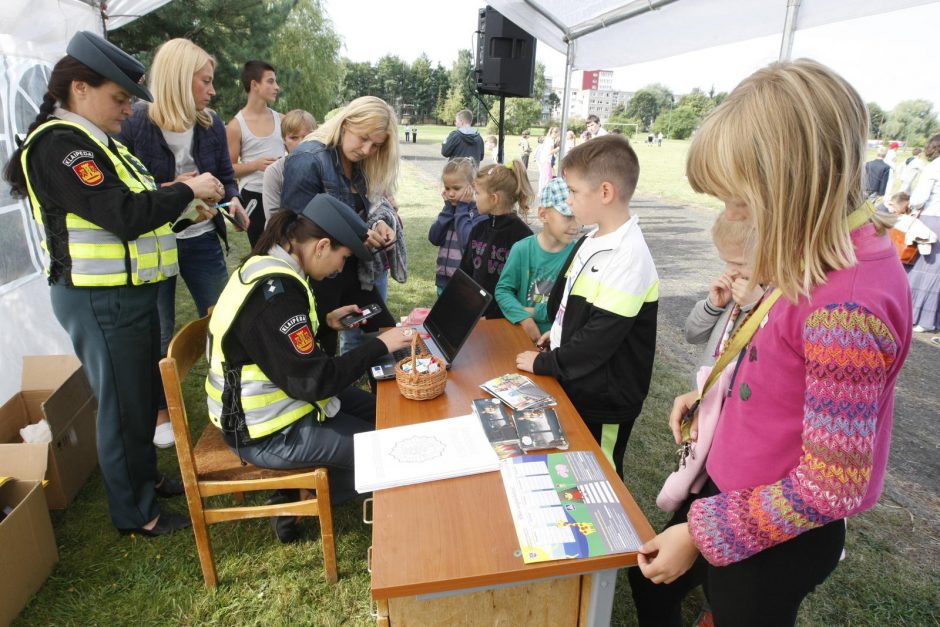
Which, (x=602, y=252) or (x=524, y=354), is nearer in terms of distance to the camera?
(x=602, y=252)

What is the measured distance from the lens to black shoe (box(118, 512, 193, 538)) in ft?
7.61

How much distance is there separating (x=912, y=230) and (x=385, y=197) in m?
5.04

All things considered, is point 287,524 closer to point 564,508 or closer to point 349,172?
point 564,508

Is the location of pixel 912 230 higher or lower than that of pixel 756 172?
lower

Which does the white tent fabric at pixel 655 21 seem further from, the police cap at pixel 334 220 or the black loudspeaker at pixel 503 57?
the police cap at pixel 334 220

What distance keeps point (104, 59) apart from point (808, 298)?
7.43 ft

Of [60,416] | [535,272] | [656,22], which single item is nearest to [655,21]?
[656,22]

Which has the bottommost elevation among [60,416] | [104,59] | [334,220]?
[60,416]

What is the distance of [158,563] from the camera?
220cm

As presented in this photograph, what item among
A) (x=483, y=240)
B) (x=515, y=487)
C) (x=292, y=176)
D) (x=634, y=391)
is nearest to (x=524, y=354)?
Result: (x=634, y=391)

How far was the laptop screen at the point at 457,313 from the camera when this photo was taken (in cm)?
197

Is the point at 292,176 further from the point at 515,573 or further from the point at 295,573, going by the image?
the point at 515,573

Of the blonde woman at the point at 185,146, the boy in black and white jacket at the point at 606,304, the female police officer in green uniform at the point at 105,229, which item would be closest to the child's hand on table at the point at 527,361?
the boy in black and white jacket at the point at 606,304

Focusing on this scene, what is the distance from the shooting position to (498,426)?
1.59 metres
